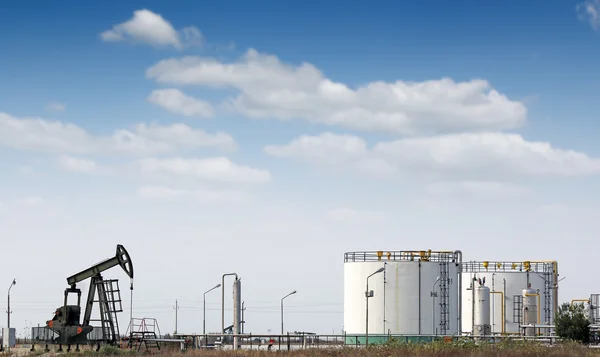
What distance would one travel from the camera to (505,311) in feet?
226

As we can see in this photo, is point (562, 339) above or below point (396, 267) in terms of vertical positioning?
below

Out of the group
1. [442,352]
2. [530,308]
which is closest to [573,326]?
[530,308]

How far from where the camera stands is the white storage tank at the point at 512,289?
67938mm

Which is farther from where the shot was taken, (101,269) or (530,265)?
(530,265)

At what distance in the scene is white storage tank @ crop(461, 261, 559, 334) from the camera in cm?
6794

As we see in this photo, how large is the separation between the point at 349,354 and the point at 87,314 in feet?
52.2

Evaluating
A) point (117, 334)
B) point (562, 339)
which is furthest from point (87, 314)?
point (562, 339)

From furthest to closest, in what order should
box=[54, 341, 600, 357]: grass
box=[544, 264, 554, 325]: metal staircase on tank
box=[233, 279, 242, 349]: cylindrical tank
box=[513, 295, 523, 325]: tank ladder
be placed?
1. box=[544, 264, 554, 325]: metal staircase on tank
2. box=[513, 295, 523, 325]: tank ladder
3. box=[233, 279, 242, 349]: cylindrical tank
4. box=[54, 341, 600, 357]: grass

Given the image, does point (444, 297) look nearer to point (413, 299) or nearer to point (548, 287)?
point (413, 299)

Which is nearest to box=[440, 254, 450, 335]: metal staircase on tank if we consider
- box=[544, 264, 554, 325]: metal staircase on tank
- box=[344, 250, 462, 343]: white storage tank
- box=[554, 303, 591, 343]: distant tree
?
box=[344, 250, 462, 343]: white storage tank

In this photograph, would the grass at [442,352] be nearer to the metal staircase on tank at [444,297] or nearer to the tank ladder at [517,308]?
the metal staircase on tank at [444,297]

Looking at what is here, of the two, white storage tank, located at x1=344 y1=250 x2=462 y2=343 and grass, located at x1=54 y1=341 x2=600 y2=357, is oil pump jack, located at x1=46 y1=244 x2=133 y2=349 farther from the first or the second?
white storage tank, located at x1=344 y1=250 x2=462 y2=343

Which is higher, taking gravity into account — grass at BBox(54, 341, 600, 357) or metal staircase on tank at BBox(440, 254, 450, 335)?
metal staircase on tank at BBox(440, 254, 450, 335)

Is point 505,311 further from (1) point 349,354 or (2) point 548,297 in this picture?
(1) point 349,354
